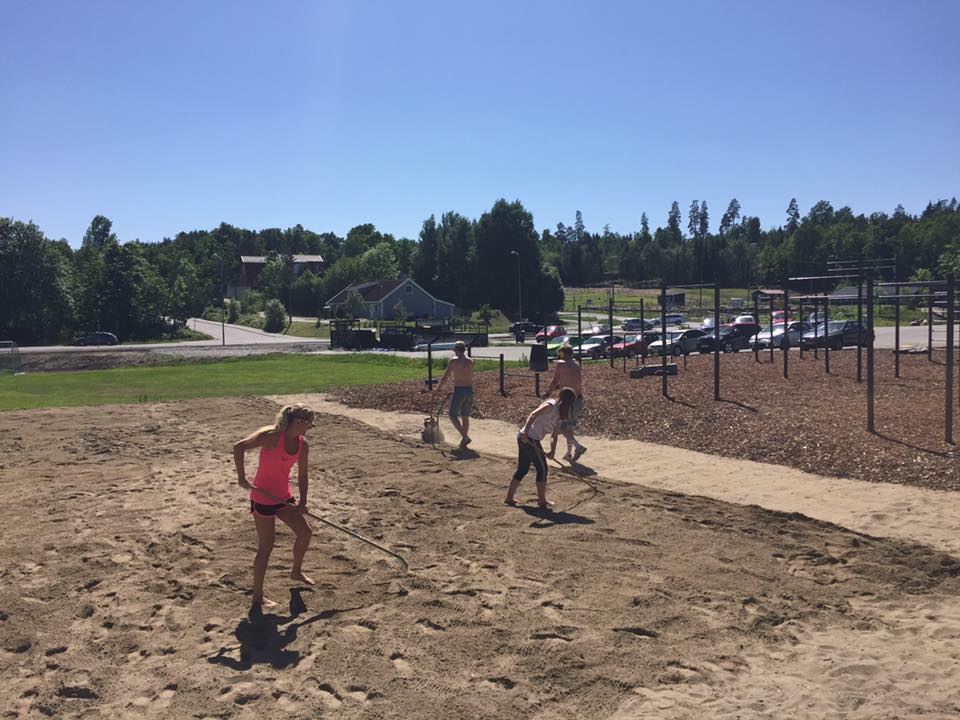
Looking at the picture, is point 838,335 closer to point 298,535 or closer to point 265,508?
point 298,535

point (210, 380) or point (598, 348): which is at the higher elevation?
point (598, 348)

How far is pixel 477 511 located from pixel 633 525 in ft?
6.50

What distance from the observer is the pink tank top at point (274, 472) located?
Answer: 6.92 meters

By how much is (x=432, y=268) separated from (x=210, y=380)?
2638 inches

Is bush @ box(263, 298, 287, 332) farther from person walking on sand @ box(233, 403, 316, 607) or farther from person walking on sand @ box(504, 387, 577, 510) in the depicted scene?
person walking on sand @ box(233, 403, 316, 607)

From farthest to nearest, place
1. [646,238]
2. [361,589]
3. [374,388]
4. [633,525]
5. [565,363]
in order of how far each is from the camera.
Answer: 1. [646,238]
2. [374,388]
3. [565,363]
4. [633,525]
5. [361,589]

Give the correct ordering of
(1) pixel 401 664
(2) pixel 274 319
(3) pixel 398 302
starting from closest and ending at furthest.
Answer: (1) pixel 401 664
(2) pixel 274 319
(3) pixel 398 302

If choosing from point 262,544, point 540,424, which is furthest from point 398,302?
point 262,544

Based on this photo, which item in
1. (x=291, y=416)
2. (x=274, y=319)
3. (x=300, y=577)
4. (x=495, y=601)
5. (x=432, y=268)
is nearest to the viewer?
(x=291, y=416)

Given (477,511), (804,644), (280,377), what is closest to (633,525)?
(477,511)

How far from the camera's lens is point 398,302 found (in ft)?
270

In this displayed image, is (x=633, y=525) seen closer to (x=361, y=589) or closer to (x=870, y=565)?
(x=870, y=565)

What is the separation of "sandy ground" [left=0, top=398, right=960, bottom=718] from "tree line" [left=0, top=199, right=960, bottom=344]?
1826 cm

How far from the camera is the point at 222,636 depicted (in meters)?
6.62
